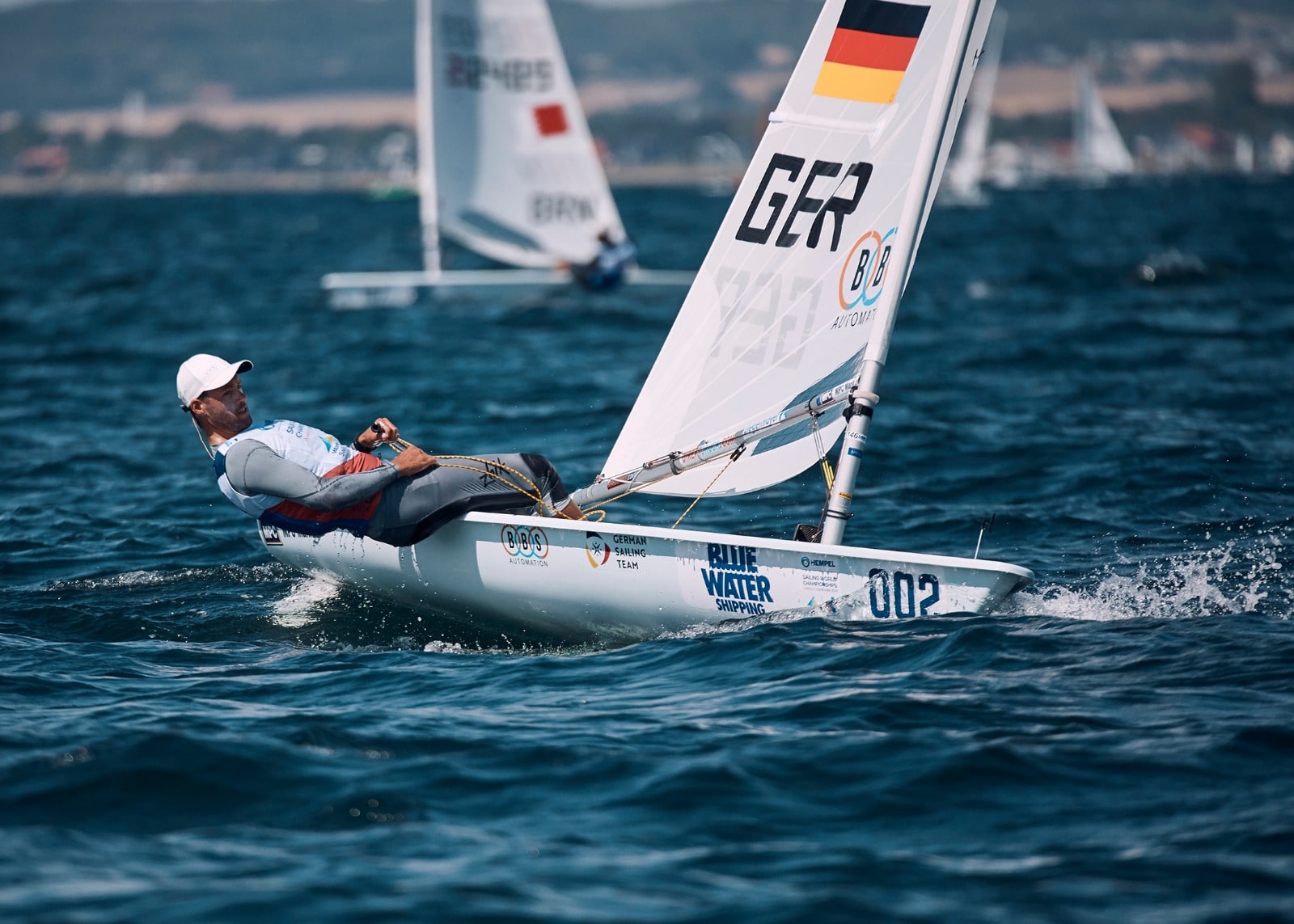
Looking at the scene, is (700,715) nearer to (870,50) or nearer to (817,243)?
(817,243)

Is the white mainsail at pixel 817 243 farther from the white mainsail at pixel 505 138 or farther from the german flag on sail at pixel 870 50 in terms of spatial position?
the white mainsail at pixel 505 138

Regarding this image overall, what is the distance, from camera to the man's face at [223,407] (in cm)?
552

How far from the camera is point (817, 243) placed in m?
5.72

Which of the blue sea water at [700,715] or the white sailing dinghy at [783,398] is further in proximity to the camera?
the white sailing dinghy at [783,398]

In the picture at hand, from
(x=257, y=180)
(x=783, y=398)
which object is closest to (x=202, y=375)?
(x=783, y=398)

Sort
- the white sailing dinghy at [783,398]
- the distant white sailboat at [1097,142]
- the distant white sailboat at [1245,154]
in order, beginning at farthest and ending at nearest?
1. the distant white sailboat at [1245,154]
2. the distant white sailboat at [1097,142]
3. the white sailing dinghy at [783,398]

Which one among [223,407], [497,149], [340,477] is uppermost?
[497,149]

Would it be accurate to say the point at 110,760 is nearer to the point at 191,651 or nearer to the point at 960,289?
the point at 191,651

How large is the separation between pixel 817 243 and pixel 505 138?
13077mm

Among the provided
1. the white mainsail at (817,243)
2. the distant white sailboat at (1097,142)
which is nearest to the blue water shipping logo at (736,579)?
the white mainsail at (817,243)

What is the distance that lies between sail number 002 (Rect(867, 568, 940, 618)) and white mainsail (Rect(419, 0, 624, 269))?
1284 cm

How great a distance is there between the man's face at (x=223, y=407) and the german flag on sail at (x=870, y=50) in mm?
2582

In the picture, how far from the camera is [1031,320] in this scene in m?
16.0

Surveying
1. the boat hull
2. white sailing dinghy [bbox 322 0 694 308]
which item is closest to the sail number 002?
the boat hull
